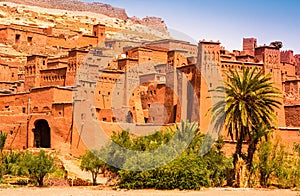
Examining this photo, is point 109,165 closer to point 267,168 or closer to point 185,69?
point 267,168

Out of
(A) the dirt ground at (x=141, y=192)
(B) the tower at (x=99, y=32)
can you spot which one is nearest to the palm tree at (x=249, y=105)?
(A) the dirt ground at (x=141, y=192)

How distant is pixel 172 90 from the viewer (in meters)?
41.4

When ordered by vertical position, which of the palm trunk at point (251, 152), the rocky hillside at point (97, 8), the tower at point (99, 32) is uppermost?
the rocky hillside at point (97, 8)

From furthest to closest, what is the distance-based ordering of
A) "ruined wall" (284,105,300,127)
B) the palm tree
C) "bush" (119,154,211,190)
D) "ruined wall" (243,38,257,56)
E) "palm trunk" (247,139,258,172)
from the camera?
"ruined wall" (243,38,257,56)
"ruined wall" (284,105,300,127)
"palm trunk" (247,139,258,172)
the palm tree
"bush" (119,154,211,190)

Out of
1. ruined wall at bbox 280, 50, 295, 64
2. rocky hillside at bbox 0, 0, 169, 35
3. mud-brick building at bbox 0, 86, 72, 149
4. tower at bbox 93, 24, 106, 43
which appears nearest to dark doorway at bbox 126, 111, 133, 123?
mud-brick building at bbox 0, 86, 72, 149

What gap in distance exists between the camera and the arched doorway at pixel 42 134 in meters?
39.4

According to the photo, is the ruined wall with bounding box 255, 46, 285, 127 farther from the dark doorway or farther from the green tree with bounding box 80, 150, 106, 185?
the green tree with bounding box 80, 150, 106, 185

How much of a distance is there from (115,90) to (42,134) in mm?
7780

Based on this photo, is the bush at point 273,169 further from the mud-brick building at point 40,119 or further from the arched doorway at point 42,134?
the arched doorway at point 42,134

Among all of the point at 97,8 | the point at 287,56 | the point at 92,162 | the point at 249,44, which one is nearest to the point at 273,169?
the point at 92,162

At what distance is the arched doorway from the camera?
39375 millimetres

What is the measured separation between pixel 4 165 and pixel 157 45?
2689cm

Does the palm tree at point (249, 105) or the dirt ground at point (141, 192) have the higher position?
the palm tree at point (249, 105)

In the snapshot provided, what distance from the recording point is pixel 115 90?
149 ft
